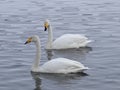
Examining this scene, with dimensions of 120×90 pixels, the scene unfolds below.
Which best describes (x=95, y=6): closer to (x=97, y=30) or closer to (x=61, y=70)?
(x=97, y=30)

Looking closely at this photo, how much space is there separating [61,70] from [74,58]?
1.97 meters

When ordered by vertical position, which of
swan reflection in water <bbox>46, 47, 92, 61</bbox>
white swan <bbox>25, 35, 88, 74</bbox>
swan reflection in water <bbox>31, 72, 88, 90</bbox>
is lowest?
swan reflection in water <bbox>31, 72, 88, 90</bbox>

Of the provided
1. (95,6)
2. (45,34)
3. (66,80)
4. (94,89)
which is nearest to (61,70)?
(66,80)

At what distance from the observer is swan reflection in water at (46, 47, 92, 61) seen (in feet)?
53.1

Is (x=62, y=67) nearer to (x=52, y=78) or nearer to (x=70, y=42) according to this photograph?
(x=52, y=78)

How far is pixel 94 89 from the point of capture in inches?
488

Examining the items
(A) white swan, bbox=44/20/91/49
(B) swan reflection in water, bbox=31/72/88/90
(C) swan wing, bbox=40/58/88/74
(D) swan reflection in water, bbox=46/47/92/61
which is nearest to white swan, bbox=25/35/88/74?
(C) swan wing, bbox=40/58/88/74

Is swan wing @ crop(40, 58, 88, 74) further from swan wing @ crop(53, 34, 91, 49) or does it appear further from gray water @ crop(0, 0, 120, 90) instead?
swan wing @ crop(53, 34, 91, 49)

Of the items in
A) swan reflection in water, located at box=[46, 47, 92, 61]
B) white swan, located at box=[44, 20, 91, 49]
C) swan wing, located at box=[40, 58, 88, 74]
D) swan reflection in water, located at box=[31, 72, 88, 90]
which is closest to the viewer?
swan reflection in water, located at box=[31, 72, 88, 90]

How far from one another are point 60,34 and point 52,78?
5.92 metres

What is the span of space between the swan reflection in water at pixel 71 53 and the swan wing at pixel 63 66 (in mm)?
1860

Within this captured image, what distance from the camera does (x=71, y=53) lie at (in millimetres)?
16781

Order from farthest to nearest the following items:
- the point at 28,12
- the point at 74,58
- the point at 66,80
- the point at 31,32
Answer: the point at 28,12 → the point at 31,32 → the point at 74,58 → the point at 66,80

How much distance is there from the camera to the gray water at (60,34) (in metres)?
13.1
